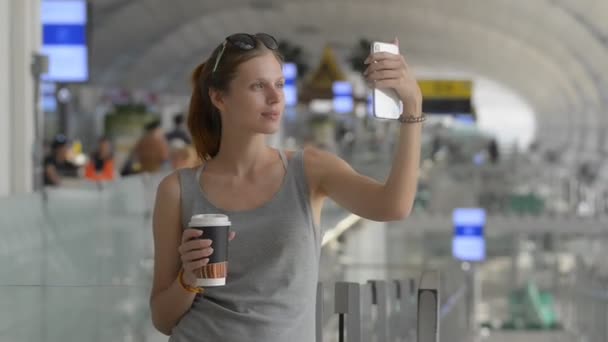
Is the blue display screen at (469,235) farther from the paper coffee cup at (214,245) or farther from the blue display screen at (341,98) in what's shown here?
the paper coffee cup at (214,245)

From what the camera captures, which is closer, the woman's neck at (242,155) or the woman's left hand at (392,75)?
the woman's left hand at (392,75)

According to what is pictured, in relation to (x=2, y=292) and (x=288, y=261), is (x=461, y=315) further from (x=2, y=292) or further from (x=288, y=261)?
(x=288, y=261)

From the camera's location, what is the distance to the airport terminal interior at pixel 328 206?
4.26 m

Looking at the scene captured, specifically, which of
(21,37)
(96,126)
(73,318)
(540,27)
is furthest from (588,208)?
(73,318)

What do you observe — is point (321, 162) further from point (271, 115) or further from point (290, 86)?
point (290, 86)

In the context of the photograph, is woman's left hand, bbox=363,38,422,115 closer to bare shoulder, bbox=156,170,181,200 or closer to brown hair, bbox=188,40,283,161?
brown hair, bbox=188,40,283,161

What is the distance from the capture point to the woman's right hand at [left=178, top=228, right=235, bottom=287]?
7.69 ft

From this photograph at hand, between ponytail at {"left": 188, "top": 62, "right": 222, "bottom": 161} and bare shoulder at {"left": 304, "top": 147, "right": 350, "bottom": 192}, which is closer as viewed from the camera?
bare shoulder at {"left": 304, "top": 147, "right": 350, "bottom": 192}

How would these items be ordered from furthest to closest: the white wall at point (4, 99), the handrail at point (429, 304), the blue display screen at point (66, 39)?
1. the blue display screen at point (66, 39)
2. the white wall at point (4, 99)
3. the handrail at point (429, 304)

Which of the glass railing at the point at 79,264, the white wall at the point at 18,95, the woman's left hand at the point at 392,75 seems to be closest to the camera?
the woman's left hand at the point at 392,75

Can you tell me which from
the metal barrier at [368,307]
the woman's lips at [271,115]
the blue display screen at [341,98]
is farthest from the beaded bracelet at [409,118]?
the blue display screen at [341,98]

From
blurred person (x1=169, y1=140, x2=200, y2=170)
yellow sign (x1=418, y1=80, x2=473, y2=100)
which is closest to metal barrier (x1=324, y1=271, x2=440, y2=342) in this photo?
blurred person (x1=169, y1=140, x2=200, y2=170)

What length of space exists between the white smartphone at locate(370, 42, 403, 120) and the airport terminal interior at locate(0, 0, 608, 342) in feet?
0.06

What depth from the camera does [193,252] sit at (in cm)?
237
